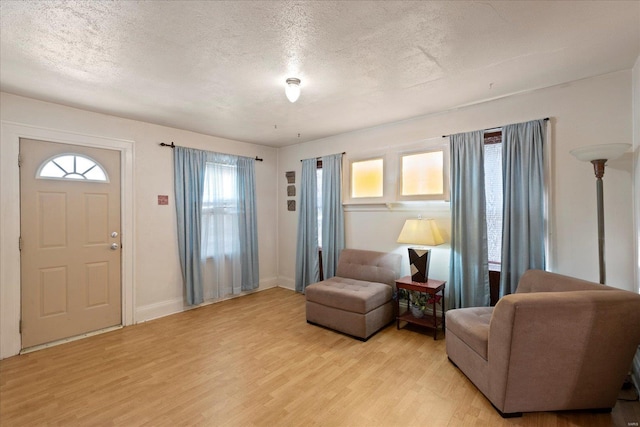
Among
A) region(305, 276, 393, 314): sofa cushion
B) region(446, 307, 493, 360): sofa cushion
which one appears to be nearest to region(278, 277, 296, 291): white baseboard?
region(305, 276, 393, 314): sofa cushion

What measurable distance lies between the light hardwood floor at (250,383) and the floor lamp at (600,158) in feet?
3.63

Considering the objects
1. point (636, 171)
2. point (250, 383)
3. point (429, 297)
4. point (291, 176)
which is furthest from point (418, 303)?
point (291, 176)

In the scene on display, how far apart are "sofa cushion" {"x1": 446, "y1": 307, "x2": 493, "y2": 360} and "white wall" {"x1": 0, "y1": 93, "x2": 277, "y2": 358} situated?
359 cm

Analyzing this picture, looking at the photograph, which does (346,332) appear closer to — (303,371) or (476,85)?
(303,371)

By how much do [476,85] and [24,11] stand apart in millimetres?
3396

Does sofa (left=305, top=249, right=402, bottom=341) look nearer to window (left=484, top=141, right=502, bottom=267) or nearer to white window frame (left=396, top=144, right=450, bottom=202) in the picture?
white window frame (left=396, top=144, right=450, bottom=202)

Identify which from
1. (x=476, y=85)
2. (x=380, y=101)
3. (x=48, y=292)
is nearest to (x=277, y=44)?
(x=380, y=101)

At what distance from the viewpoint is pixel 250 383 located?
2338 mm

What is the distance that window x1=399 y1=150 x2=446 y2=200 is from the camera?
3.48 metres

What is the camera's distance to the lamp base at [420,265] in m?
3.31

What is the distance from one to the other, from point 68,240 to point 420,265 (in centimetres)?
406

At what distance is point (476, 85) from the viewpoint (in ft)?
8.83

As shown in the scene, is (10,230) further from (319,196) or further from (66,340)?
(319,196)

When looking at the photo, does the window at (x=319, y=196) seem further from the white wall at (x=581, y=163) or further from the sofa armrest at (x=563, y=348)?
the sofa armrest at (x=563, y=348)
